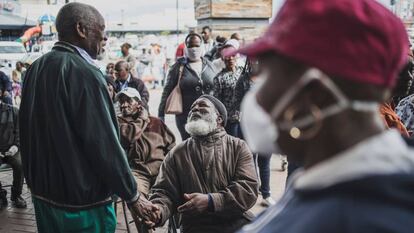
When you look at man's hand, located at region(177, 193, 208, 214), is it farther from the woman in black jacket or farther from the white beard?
the woman in black jacket

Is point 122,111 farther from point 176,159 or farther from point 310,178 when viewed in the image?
point 310,178

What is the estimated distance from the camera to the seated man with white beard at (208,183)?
2953 millimetres

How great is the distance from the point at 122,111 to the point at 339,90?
382cm

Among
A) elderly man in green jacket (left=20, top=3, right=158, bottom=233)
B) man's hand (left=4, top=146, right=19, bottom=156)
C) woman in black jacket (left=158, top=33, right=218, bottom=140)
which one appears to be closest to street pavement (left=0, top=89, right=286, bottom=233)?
man's hand (left=4, top=146, right=19, bottom=156)

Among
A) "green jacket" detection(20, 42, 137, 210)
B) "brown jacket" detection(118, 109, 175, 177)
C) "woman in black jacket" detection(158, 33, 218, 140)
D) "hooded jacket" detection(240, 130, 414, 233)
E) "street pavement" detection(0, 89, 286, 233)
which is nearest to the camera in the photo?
"hooded jacket" detection(240, 130, 414, 233)

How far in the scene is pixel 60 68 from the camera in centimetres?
238

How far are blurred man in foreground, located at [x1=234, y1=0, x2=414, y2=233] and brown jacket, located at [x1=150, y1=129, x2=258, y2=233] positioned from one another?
200cm

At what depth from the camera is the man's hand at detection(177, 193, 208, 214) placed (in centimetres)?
285

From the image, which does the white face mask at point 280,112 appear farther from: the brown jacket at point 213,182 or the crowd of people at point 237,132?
the brown jacket at point 213,182

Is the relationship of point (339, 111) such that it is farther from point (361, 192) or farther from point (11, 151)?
point (11, 151)

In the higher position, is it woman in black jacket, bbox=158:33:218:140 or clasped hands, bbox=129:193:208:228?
woman in black jacket, bbox=158:33:218:140

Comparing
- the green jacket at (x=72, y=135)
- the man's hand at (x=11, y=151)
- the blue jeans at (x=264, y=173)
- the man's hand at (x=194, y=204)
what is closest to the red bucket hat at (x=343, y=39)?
the green jacket at (x=72, y=135)

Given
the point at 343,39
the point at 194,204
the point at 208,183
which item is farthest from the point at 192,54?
the point at 343,39

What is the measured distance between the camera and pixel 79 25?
2.53m
